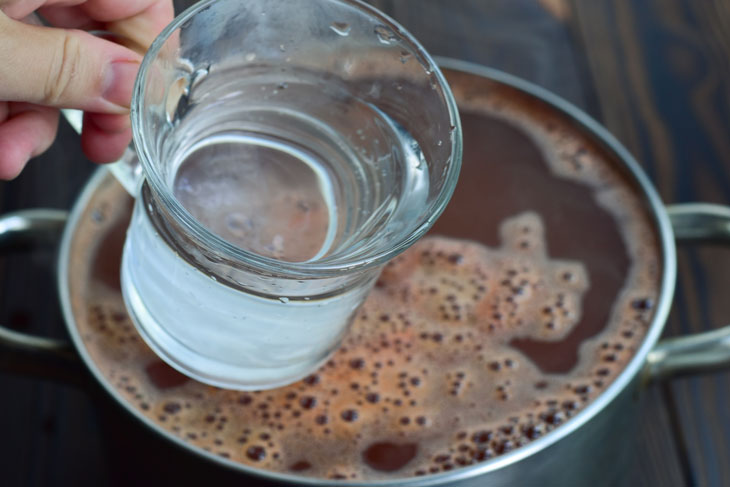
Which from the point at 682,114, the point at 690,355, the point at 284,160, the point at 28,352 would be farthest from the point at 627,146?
the point at 28,352

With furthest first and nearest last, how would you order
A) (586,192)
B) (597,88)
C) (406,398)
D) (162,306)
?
(597,88) < (586,192) < (406,398) < (162,306)

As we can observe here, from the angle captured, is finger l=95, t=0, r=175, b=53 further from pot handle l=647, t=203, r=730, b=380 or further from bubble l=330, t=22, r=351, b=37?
pot handle l=647, t=203, r=730, b=380

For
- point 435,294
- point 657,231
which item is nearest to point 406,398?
point 435,294

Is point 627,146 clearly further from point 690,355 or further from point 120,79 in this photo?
point 120,79

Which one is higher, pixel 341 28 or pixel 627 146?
pixel 341 28

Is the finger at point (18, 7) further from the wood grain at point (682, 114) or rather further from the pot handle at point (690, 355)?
the wood grain at point (682, 114)

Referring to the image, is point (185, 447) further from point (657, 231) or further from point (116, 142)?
point (657, 231)

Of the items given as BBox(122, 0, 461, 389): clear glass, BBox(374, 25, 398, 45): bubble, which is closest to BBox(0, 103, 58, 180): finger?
BBox(122, 0, 461, 389): clear glass
